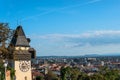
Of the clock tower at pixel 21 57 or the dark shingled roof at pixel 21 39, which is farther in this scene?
the dark shingled roof at pixel 21 39

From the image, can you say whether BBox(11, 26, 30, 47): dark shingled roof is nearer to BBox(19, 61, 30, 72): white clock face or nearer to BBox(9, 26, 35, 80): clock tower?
BBox(9, 26, 35, 80): clock tower

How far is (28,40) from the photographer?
57719mm

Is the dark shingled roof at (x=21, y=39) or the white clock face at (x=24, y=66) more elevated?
the dark shingled roof at (x=21, y=39)

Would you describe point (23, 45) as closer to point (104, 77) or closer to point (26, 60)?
point (26, 60)

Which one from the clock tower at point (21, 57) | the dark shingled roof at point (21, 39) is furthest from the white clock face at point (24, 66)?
the dark shingled roof at point (21, 39)

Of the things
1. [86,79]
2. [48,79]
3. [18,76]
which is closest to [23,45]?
[18,76]

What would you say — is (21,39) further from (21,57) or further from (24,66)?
(24,66)

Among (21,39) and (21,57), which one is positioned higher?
(21,39)

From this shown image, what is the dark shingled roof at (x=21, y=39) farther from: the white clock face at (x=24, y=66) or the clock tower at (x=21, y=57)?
the white clock face at (x=24, y=66)

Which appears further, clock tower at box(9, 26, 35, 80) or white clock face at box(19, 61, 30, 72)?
white clock face at box(19, 61, 30, 72)

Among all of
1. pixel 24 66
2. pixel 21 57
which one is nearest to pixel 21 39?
pixel 21 57

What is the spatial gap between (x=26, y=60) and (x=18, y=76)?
260 centimetres

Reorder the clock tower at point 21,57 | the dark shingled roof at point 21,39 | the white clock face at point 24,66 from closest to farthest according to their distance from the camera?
the clock tower at point 21,57
the dark shingled roof at point 21,39
the white clock face at point 24,66

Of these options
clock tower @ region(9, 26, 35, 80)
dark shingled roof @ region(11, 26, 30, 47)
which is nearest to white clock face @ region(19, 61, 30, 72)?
clock tower @ region(9, 26, 35, 80)
